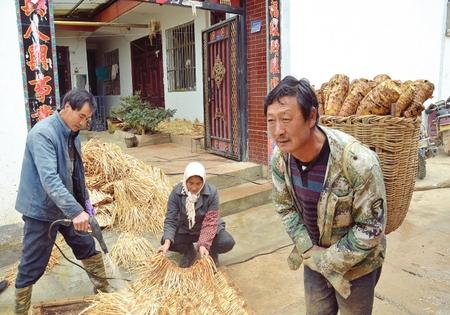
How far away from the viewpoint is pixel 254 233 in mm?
4402

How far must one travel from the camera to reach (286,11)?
5.49 m

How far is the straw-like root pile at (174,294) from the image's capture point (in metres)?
2.40

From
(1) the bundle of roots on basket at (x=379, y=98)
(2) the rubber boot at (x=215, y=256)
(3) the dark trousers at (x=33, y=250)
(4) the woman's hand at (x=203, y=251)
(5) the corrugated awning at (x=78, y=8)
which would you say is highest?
(5) the corrugated awning at (x=78, y=8)

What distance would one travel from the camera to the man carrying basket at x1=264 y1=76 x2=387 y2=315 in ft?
4.84

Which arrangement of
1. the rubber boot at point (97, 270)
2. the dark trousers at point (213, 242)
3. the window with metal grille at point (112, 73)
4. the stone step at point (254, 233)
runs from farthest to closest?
the window with metal grille at point (112, 73), the stone step at point (254, 233), the dark trousers at point (213, 242), the rubber boot at point (97, 270)

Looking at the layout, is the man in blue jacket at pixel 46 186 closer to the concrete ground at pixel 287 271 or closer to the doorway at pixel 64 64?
the concrete ground at pixel 287 271

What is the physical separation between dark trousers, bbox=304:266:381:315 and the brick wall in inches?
160

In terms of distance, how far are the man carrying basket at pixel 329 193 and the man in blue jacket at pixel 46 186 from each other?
142 centimetres

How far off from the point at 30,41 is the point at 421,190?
5.41 meters

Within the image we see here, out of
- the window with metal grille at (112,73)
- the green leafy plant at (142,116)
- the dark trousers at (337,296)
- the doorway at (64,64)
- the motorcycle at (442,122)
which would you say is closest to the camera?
the dark trousers at (337,296)

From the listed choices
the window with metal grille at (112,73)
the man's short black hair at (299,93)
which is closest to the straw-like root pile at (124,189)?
the man's short black hair at (299,93)

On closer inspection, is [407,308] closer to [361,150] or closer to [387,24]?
[361,150]

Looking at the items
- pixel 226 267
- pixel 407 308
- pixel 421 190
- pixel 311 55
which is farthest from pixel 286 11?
pixel 407 308

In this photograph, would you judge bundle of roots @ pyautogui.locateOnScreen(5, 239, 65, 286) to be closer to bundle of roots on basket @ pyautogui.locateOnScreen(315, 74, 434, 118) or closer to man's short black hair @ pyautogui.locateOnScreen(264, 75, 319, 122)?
bundle of roots on basket @ pyautogui.locateOnScreen(315, 74, 434, 118)
